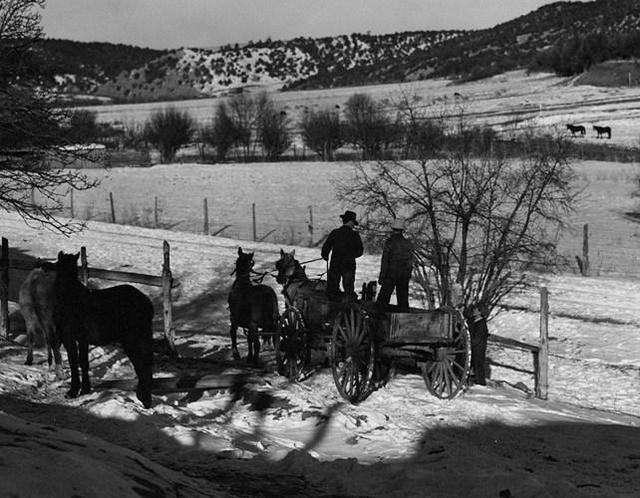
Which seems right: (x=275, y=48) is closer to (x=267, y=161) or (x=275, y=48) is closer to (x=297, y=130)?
(x=297, y=130)

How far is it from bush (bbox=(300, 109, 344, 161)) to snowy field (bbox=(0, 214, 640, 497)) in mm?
38936

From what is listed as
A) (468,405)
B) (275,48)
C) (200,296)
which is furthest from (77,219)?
(275,48)

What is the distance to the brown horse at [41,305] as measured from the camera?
40.6 feet

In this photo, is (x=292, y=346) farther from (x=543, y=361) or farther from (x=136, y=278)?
(x=543, y=361)

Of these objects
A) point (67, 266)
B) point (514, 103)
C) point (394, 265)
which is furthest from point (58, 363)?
point (514, 103)

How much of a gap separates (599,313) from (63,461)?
52.7 ft

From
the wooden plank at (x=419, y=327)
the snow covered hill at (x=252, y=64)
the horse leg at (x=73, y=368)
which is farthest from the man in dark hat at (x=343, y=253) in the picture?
the snow covered hill at (x=252, y=64)

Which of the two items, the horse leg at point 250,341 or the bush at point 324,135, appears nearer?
the horse leg at point 250,341

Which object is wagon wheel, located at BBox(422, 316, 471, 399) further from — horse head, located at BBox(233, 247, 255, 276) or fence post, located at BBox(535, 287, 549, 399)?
horse head, located at BBox(233, 247, 255, 276)

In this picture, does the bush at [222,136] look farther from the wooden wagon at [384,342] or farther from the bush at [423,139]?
the wooden wagon at [384,342]

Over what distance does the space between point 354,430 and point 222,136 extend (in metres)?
50.1

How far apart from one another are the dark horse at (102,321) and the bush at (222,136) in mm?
47166

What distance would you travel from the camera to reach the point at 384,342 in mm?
11391

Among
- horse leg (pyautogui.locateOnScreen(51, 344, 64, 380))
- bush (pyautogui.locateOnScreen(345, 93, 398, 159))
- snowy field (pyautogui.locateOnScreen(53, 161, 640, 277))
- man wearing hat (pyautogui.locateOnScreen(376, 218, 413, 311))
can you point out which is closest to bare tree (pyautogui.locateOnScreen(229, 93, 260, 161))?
bush (pyautogui.locateOnScreen(345, 93, 398, 159))
